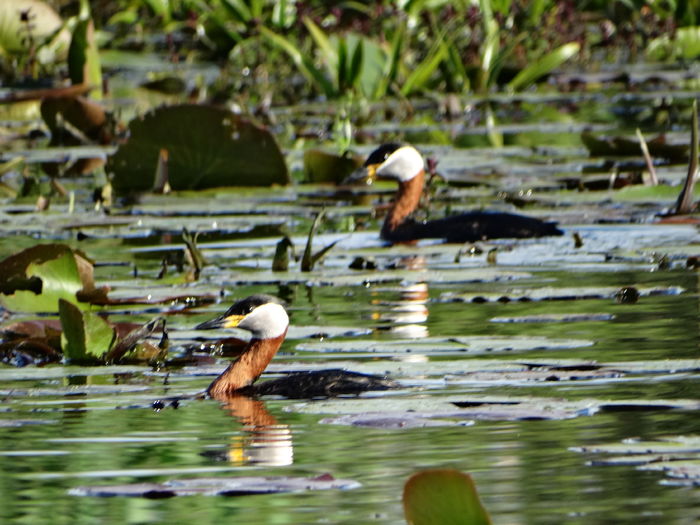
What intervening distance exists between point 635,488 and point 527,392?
1.09 m

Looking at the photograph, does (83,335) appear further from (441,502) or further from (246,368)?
(441,502)

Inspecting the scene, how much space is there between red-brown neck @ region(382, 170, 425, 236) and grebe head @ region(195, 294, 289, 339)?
366cm

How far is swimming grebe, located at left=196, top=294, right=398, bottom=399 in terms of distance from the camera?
463 centimetres

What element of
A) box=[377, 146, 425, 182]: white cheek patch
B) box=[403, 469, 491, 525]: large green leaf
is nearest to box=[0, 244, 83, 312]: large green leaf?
box=[377, 146, 425, 182]: white cheek patch

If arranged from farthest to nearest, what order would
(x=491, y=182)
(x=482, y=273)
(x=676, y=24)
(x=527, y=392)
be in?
(x=676, y=24) < (x=491, y=182) < (x=482, y=273) < (x=527, y=392)

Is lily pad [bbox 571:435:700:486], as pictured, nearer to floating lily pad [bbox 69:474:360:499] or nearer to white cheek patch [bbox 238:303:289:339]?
floating lily pad [bbox 69:474:360:499]

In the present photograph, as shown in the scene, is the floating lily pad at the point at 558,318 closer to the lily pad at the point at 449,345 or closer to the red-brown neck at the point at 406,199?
the lily pad at the point at 449,345

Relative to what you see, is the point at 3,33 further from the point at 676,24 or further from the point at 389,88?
the point at 676,24

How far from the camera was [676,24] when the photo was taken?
18.6m

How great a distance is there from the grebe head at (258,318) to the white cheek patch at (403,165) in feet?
12.9

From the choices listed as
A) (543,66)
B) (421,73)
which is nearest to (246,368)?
(421,73)

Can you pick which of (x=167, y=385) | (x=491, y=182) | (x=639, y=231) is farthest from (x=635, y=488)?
(x=491, y=182)

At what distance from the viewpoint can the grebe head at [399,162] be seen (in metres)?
9.06

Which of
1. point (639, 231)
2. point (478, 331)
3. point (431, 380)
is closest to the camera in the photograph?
point (431, 380)
